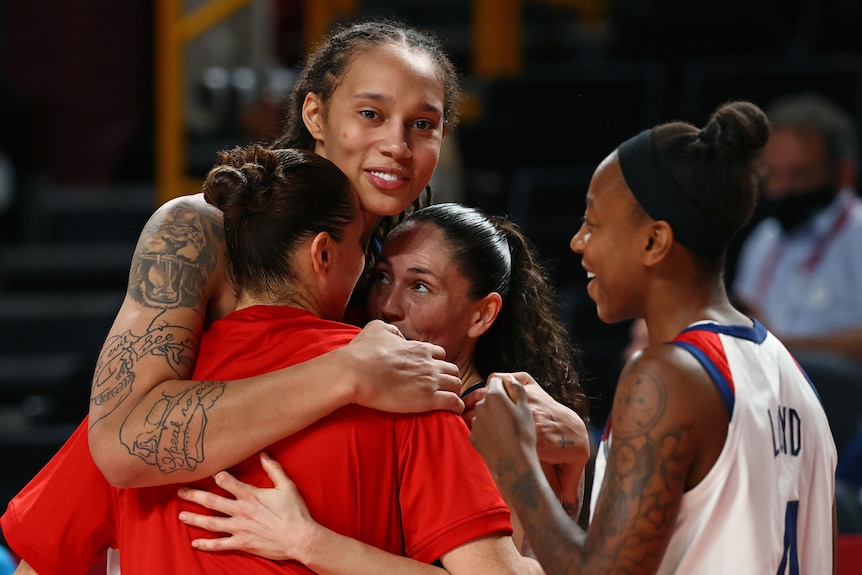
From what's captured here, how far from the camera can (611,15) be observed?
9.83m

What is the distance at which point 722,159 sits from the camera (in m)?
2.03

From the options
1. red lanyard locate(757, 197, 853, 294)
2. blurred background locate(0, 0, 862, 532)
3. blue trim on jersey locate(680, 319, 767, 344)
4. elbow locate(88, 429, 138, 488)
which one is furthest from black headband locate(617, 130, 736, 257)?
red lanyard locate(757, 197, 853, 294)

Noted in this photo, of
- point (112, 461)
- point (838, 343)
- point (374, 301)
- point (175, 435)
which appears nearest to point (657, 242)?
point (374, 301)

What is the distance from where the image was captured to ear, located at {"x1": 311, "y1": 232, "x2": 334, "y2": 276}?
2.18 m

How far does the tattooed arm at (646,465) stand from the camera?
1.90 meters

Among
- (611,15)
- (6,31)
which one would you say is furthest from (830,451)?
(611,15)

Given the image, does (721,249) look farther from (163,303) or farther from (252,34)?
(252,34)

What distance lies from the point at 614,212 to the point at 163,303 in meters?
0.80

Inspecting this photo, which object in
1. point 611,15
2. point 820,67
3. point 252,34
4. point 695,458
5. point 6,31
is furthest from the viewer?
point 611,15

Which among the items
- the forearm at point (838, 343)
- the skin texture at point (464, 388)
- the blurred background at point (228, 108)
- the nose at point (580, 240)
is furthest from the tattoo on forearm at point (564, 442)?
the blurred background at point (228, 108)

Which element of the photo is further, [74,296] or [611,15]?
[611,15]

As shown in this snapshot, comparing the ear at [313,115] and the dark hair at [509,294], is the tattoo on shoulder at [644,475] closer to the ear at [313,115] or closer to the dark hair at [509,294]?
the dark hair at [509,294]

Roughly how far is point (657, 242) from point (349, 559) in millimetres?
732

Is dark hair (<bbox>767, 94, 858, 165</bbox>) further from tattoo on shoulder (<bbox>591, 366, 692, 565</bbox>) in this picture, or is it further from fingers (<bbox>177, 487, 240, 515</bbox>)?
fingers (<bbox>177, 487, 240, 515</bbox>)
